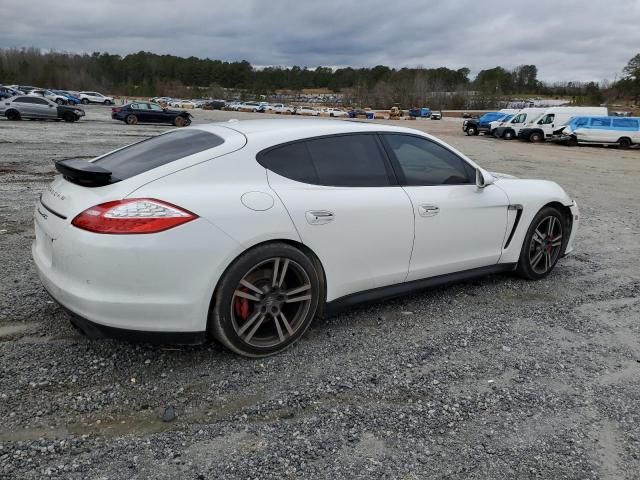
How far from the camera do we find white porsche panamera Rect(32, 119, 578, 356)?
9.39 feet

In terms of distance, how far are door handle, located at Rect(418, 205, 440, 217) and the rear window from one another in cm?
157

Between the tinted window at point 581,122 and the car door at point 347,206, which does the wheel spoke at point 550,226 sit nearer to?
the car door at point 347,206

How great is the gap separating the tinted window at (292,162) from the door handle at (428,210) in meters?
0.91

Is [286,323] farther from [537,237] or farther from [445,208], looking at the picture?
[537,237]

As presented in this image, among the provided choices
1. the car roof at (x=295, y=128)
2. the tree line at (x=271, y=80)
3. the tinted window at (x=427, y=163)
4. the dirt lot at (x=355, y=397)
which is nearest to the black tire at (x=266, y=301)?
the dirt lot at (x=355, y=397)

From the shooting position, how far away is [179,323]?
2961 mm

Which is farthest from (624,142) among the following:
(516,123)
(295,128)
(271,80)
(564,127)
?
(271,80)

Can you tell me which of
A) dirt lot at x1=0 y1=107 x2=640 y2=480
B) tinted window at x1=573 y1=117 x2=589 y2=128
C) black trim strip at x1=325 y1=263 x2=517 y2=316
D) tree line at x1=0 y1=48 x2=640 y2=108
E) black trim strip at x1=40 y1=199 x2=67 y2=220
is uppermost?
tree line at x1=0 y1=48 x2=640 y2=108

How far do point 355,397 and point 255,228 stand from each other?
1.16 m

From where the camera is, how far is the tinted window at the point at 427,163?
400cm

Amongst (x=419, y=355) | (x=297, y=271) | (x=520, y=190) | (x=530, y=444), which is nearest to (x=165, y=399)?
(x=297, y=271)

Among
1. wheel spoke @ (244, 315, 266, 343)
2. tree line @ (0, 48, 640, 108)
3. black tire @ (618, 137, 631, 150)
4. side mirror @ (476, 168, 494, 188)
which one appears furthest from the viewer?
tree line @ (0, 48, 640, 108)

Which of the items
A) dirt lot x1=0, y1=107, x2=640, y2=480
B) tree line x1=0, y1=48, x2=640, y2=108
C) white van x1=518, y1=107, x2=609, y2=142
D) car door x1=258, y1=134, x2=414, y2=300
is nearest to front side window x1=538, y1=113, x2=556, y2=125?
white van x1=518, y1=107, x2=609, y2=142

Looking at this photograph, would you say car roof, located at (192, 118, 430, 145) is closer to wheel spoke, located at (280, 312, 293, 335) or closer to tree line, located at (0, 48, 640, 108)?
Result: wheel spoke, located at (280, 312, 293, 335)
